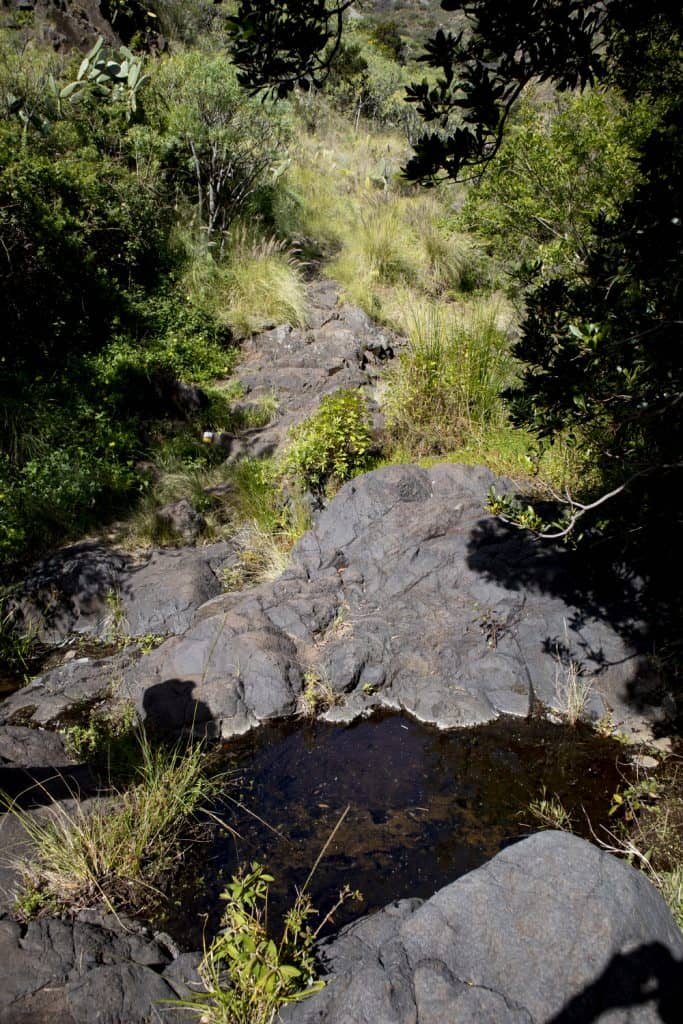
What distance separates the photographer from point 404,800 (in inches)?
150

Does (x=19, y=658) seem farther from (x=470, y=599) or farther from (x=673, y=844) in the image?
(x=673, y=844)

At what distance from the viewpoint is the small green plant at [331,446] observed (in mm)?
6305

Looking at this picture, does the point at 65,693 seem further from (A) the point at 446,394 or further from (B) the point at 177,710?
(A) the point at 446,394

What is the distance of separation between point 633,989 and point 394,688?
2.60m

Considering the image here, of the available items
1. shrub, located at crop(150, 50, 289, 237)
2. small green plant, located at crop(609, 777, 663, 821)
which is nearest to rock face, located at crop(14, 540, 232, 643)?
small green plant, located at crop(609, 777, 663, 821)

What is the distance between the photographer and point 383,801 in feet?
12.6

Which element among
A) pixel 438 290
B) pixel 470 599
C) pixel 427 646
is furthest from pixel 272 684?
pixel 438 290

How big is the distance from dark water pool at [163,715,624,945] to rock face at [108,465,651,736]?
193 millimetres

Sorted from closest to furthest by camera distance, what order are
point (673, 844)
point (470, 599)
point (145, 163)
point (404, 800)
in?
1. point (673, 844)
2. point (404, 800)
3. point (470, 599)
4. point (145, 163)

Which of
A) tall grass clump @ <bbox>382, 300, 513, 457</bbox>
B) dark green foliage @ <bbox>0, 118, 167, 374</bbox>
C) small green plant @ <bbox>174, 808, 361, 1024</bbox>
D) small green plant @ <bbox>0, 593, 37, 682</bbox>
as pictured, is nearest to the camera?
small green plant @ <bbox>174, 808, 361, 1024</bbox>

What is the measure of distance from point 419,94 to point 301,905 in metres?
3.50

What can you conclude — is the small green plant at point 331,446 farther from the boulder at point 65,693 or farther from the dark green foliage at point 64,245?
the dark green foliage at point 64,245

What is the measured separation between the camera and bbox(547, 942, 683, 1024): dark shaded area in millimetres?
2033

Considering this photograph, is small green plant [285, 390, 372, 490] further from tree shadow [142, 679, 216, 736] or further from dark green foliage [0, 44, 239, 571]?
tree shadow [142, 679, 216, 736]
